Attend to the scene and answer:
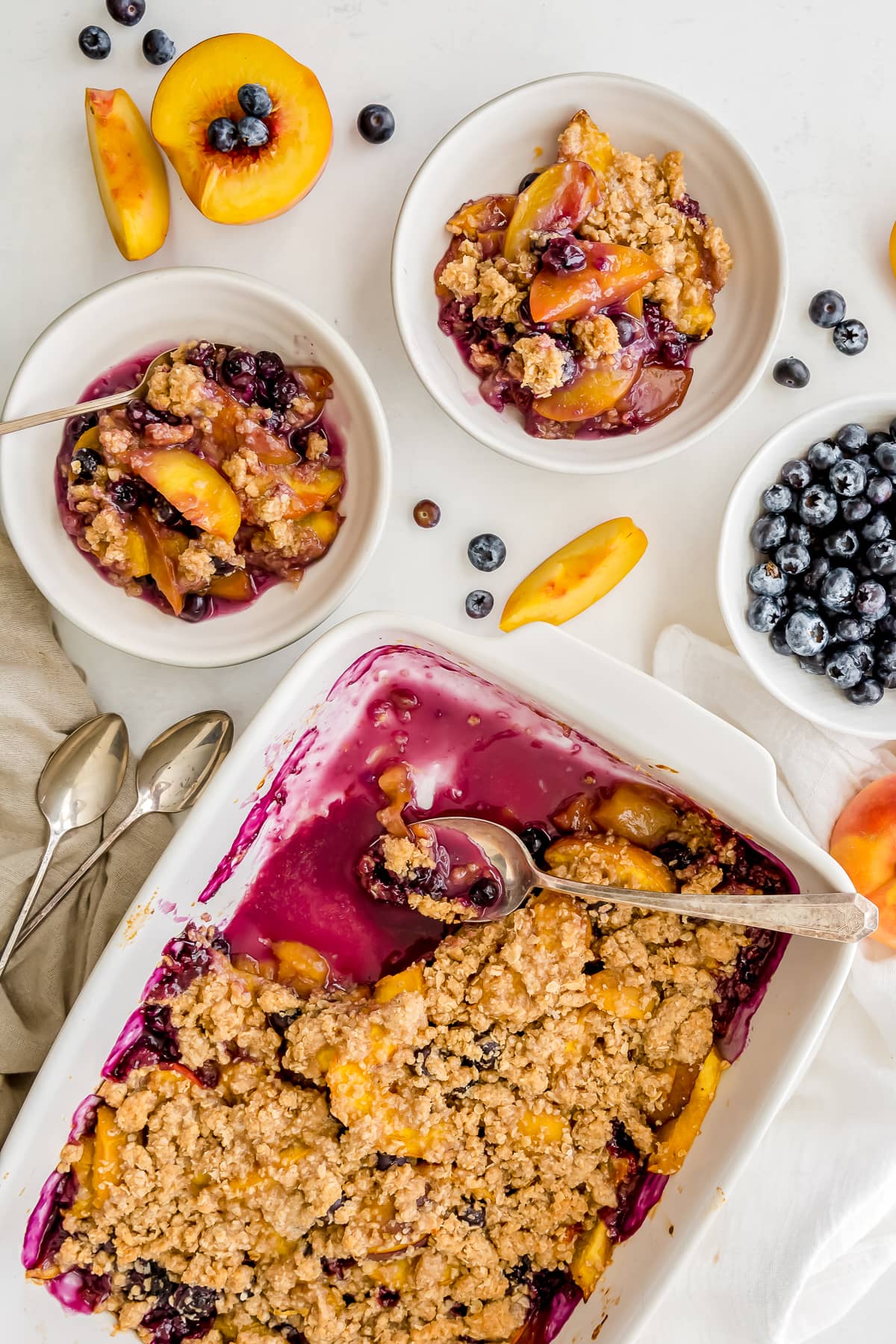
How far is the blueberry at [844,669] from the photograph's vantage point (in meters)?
1.81

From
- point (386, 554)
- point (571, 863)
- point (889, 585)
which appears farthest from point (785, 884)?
point (386, 554)

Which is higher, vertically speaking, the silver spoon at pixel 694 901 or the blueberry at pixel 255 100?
the blueberry at pixel 255 100

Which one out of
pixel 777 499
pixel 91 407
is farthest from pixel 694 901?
pixel 91 407

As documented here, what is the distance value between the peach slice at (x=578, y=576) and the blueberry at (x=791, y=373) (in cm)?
43

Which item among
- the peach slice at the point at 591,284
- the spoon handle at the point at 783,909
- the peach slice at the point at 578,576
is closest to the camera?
the spoon handle at the point at 783,909

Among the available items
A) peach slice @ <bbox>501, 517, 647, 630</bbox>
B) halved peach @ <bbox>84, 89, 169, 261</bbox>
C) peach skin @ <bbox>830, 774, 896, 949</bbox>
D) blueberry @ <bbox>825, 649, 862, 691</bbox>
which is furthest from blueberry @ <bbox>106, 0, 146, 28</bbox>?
peach skin @ <bbox>830, 774, 896, 949</bbox>

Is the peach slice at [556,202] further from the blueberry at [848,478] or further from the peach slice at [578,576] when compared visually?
the blueberry at [848,478]

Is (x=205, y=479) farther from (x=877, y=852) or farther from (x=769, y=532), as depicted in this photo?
(x=877, y=852)

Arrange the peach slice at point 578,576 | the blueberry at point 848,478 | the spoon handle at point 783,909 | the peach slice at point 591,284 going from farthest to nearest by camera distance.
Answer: the peach slice at point 578,576, the blueberry at point 848,478, the peach slice at point 591,284, the spoon handle at point 783,909

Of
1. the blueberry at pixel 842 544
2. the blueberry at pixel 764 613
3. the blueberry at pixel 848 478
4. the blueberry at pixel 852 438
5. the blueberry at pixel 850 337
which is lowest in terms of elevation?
the blueberry at pixel 764 613

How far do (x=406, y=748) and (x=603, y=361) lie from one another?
0.81 meters

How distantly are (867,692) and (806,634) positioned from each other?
0.17 metres

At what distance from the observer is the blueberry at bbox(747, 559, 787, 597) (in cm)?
183

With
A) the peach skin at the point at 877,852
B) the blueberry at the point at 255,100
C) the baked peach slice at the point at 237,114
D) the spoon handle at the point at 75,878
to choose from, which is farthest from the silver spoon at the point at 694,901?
the blueberry at the point at 255,100
